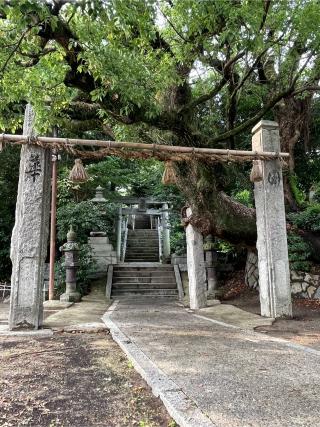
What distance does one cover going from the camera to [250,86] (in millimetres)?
9859

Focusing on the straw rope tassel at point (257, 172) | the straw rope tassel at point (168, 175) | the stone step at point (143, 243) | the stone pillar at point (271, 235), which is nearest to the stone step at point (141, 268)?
the stone step at point (143, 243)

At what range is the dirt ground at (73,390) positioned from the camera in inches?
92.7

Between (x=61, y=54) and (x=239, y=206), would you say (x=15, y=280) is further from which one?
(x=239, y=206)

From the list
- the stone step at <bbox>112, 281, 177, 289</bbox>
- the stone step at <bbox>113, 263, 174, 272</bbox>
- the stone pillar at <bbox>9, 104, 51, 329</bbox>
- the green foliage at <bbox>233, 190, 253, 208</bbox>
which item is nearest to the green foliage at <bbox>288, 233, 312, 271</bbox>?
the green foliage at <bbox>233, 190, 253, 208</bbox>

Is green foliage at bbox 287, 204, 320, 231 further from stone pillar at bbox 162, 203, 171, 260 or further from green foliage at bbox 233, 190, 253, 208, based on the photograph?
stone pillar at bbox 162, 203, 171, 260

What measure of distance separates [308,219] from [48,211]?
652 cm

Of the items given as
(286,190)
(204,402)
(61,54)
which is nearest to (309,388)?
(204,402)

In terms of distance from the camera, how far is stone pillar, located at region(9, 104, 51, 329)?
5.48m

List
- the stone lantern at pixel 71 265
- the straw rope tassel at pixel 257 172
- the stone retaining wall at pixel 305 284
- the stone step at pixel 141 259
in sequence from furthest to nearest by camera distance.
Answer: the stone step at pixel 141 259
the stone lantern at pixel 71 265
the stone retaining wall at pixel 305 284
the straw rope tassel at pixel 257 172

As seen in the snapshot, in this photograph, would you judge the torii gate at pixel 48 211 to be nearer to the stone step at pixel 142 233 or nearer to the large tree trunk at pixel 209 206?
the large tree trunk at pixel 209 206

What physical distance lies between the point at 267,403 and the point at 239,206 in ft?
21.5

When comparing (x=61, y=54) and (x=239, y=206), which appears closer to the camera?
(x=61, y=54)

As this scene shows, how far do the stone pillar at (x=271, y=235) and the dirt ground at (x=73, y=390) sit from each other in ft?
11.1

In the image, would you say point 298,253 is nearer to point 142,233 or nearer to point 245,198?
point 245,198
